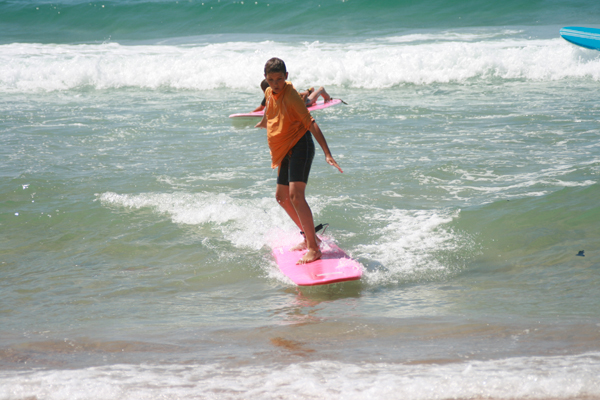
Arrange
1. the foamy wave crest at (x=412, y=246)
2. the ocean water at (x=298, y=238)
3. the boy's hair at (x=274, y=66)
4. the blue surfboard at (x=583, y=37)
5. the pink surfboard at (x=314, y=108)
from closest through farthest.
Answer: the ocean water at (x=298, y=238) → the boy's hair at (x=274, y=66) → the foamy wave crest at (x=412, y=246) → the pink surfboard at (x=314, y=108) → the blue surfboard at (x=583, y=37)

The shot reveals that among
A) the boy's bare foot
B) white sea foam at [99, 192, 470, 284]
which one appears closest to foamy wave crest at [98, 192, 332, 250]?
white sea foam at [99, 192, 470, 284]

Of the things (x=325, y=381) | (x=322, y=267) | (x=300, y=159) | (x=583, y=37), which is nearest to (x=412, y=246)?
(x=322, y=267)

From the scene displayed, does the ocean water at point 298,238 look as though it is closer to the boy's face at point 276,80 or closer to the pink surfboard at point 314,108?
the pink surfboard at point 314,108

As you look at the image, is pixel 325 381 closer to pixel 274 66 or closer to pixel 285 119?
pixel 285 119

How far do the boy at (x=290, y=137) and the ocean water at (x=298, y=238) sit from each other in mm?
710

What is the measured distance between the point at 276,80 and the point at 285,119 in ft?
1.11

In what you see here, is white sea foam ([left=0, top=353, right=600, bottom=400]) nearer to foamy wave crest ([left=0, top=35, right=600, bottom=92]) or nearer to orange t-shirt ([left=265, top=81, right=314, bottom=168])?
orange t-shirt ([left=265, top=81, right=314, bottom=168])

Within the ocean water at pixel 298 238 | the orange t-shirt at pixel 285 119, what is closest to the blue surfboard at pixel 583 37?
the ocean water at pixel 298 238

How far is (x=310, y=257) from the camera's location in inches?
187

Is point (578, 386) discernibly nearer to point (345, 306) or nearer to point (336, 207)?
point (345, 306)

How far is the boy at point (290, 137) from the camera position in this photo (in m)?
4.16

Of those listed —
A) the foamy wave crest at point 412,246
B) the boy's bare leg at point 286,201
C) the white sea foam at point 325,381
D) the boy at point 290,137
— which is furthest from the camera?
the boy's bare leg at point 286,201

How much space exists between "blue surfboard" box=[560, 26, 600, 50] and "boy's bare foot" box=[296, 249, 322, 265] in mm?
11327

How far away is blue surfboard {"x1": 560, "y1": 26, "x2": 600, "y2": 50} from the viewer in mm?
13211
